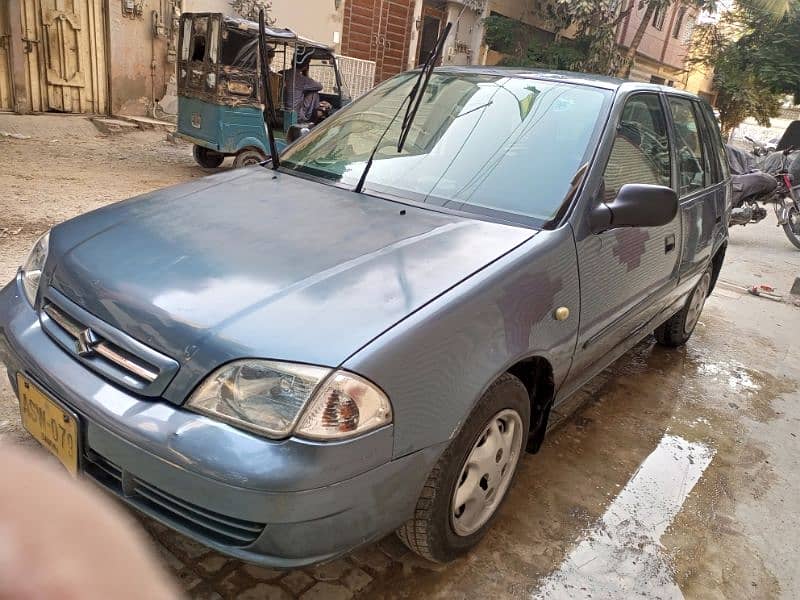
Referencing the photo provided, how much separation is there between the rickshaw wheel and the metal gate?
3.15 metres

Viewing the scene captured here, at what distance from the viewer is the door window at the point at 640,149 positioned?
2680mm

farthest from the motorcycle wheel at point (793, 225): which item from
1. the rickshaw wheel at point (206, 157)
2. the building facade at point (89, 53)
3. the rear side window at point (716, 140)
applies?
the building facade at point (89, 53)

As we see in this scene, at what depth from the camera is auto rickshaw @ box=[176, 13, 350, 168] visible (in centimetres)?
730

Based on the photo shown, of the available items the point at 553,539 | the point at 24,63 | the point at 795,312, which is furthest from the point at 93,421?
the point at 24,63

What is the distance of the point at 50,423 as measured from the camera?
183 cm

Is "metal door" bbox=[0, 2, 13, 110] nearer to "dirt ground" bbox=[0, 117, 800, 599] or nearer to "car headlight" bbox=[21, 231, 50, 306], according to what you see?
"dirt ground" bbox=[0, 117, 800, 599]

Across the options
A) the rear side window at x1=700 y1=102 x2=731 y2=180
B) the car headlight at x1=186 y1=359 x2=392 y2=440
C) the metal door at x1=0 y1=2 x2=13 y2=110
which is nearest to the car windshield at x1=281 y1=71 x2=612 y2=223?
the car headlight at x1=186 y1=359 x2=392 y2=440

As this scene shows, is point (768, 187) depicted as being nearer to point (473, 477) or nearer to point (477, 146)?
point (477, 146)

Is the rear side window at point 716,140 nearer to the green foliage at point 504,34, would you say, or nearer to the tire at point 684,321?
the tire at point 684,321

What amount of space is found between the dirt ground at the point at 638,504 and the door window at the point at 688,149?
125 centimetres

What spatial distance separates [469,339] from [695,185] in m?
2.44

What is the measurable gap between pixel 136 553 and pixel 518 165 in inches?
87.7

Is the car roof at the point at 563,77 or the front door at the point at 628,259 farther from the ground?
the car roof at the point at 563,77

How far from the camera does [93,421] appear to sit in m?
1.69
